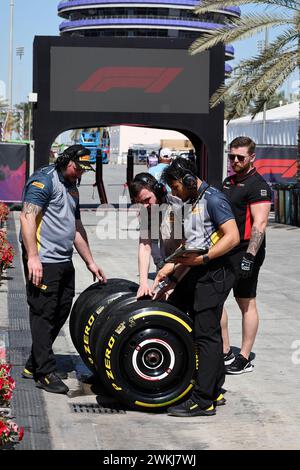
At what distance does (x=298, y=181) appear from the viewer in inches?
966

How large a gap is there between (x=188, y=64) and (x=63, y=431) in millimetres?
18416

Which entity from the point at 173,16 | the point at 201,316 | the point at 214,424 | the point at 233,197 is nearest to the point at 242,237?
the point at 233,197

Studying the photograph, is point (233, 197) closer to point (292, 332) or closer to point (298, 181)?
point (292, 332)

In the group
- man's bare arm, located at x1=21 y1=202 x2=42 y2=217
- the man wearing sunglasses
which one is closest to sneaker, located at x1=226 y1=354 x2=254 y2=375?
the man wearing sunglasses

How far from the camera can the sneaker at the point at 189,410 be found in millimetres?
6340

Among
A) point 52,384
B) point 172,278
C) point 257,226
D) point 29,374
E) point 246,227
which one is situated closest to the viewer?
point 172,278

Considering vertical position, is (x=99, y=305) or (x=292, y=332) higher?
(x=99, y=305)

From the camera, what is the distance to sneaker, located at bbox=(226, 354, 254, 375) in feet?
25.3

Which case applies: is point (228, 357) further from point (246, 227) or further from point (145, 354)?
point (145, 354)

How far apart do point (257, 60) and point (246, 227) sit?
620 inches

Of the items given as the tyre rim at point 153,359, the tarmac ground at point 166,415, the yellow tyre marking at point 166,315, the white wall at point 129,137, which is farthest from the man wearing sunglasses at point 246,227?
the white wall at point 129,137

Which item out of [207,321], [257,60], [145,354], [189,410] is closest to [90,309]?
[145,354]

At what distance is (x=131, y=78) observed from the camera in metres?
23.5

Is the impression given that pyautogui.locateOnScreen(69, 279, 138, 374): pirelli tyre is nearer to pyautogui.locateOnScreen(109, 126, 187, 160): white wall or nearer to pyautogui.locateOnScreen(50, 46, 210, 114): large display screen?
pyautogui.locateOnScreen(50, 46, 210, 114): large display screen
